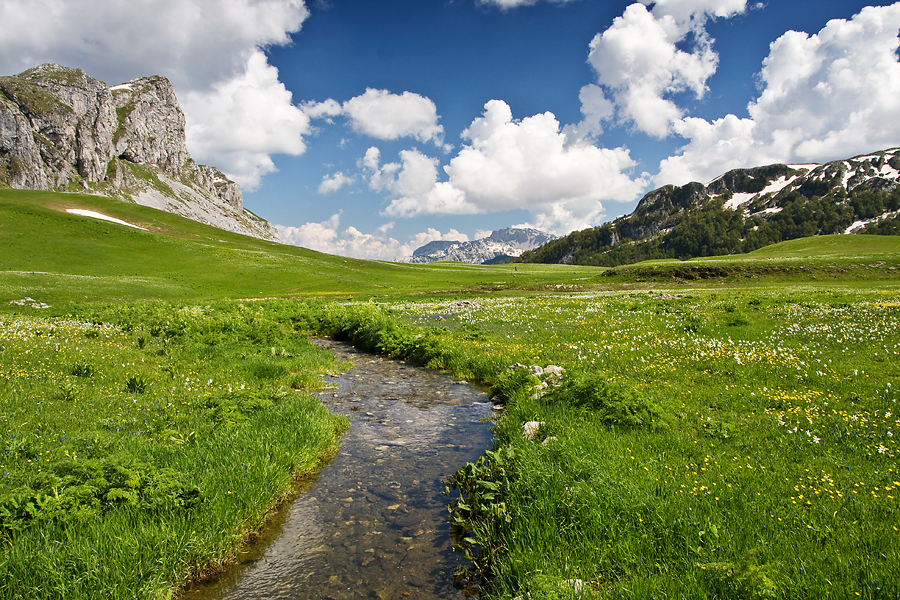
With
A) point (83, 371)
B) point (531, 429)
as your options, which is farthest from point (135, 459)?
point (83, 371)

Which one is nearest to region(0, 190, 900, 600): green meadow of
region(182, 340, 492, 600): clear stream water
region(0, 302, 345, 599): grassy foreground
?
region(0, 302, 345, 599): grassy foreground

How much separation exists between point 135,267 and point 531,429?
85425 millimetres

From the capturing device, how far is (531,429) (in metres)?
9.10

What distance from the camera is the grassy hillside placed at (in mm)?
49719

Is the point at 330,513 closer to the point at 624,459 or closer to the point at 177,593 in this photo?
the point at 177,593

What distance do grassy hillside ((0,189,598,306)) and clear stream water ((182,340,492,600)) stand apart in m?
44.5

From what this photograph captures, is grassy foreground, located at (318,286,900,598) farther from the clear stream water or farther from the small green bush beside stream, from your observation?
the clear stream water

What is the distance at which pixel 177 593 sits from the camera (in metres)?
5.27

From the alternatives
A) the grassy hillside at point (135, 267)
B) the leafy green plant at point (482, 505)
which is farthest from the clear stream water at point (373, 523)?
the grassy hillside at point (135, 267)

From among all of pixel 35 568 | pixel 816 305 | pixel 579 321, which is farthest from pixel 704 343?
pixel 35 568

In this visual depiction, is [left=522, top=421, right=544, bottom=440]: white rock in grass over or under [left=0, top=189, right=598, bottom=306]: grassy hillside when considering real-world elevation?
under

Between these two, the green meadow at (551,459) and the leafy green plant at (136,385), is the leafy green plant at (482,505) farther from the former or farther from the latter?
the leafy green plant at (136,385)

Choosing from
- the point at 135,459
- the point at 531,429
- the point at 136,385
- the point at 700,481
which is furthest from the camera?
the point at 136,385

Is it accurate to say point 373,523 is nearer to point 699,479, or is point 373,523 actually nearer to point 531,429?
point 531,429
